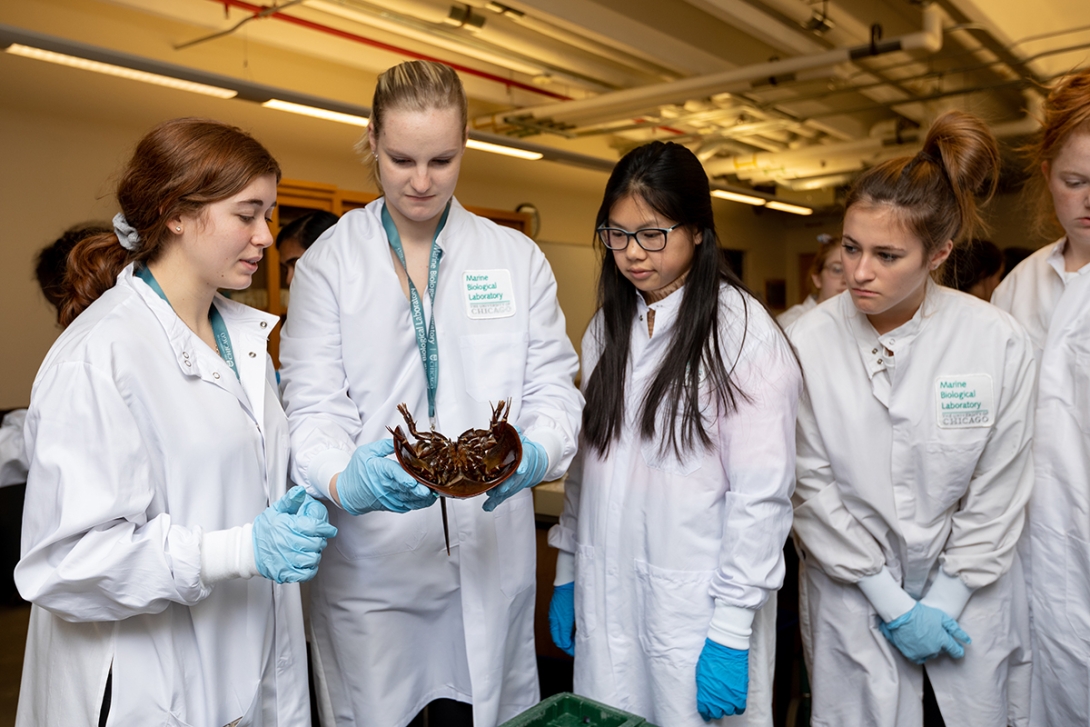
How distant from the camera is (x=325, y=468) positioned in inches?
62.7

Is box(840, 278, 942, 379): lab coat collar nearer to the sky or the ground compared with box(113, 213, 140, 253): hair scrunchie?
nearer to the ground

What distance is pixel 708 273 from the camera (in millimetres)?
1799

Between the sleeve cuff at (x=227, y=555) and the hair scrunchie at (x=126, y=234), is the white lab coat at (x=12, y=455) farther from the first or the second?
the sleeve cuff at (x=227, y=555)

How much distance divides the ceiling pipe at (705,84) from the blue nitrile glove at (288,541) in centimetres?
465

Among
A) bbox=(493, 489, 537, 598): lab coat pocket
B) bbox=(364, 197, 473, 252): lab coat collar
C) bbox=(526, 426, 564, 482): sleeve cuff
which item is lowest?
bbox=(493, 489, 537, 598): lab coat pocket

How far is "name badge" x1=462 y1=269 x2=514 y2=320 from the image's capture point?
1.79 meters

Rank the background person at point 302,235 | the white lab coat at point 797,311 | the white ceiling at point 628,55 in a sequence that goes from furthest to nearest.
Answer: the white ceiling at point 628,55 < the white lab coat at point 797,311 < the background person at point 302,235

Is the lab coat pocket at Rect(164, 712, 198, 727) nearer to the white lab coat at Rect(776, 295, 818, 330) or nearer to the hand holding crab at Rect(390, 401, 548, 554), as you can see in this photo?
the hand holding crab at Rect(390, 401, 548, 554)

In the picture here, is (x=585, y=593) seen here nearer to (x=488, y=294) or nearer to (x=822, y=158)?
(x=488, y=294)

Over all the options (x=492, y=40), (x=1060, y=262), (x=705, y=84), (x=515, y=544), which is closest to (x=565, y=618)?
(x=515, y=544)

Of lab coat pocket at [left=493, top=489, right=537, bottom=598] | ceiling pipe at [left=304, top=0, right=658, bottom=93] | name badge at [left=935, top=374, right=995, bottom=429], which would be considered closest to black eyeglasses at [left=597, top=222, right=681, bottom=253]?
lab coat pocket at [left=493, top=489, right=537, bottom=598]

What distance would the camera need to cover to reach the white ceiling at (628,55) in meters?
4.57

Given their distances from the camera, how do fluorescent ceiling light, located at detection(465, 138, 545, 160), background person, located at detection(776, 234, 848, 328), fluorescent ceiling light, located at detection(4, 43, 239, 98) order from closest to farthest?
fluorescent ceiling light, located at detection(4, 43, 239, 98) → background person, located at detection(776, 234, 848, 328) → fluorescent ceiling light, located at detection(465, 138, 545, 160)

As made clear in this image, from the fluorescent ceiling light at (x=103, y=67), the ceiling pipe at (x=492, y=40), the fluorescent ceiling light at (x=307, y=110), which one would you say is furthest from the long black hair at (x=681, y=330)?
the ceiling pipe at (x=492, y=40)
